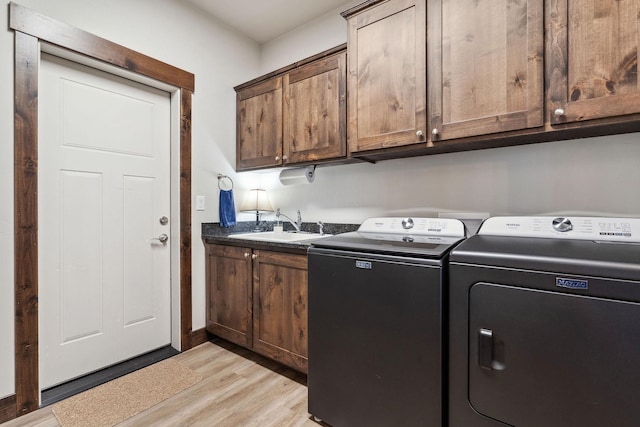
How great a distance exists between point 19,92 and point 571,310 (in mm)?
2676

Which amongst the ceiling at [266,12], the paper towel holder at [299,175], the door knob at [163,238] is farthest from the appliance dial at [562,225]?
the door knob at [163,238]

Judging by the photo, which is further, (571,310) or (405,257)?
(405,257)

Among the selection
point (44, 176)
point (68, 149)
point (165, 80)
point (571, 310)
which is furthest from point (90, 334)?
point (571, 310)

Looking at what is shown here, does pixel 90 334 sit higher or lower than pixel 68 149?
lower

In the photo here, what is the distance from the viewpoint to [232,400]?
1.75 metres

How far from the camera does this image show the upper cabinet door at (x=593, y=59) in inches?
45.4

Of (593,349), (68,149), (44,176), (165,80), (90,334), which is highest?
(165,80)

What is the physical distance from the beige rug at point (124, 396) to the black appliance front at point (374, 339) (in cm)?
94

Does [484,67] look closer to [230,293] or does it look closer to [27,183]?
[230,293]

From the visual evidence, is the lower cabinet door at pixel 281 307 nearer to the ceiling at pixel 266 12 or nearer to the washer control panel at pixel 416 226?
the washer control panel at pixel 416 226

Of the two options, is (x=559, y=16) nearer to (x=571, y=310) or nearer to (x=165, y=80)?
(x=571, y=310)

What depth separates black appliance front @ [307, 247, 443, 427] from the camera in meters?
1.21

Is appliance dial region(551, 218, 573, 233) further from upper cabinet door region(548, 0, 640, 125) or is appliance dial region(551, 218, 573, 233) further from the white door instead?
the white door

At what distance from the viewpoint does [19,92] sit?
1599 millimetres
